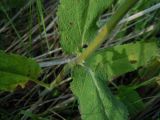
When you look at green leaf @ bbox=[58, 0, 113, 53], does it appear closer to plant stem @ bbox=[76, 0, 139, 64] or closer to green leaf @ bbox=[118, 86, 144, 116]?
plant stem @ bbox=[76, 0, 139, 64]

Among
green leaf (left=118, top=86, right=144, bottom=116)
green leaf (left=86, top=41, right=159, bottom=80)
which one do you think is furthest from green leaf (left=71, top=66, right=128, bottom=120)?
green leaf (left=118, top=86, right=144, bottom=116)

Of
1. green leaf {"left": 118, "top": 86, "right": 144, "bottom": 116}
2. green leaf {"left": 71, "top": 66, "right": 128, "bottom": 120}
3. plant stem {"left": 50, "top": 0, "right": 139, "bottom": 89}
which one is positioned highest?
plant stem {"left": 50, "top": 0, "right": 139, "bottom": 89}

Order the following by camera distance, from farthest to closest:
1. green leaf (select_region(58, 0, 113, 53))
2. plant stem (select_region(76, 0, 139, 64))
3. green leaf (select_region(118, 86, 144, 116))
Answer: green leaf (select_region(118, 86, 144, 116)) < green leaf (select_region(58, 0, 113, 53)) < plant stem (select_region(76, 0, 139, 64))

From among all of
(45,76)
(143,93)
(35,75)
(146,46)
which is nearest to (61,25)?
(35,75)

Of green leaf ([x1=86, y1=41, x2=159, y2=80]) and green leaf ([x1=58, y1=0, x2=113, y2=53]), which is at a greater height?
green leaf ([x1=58, y1=0, x2=113, y2=53])

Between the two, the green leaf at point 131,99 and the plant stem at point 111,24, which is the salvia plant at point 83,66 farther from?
the green leaf at point 131,99

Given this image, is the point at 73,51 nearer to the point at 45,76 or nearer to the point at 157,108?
the point at 45,76

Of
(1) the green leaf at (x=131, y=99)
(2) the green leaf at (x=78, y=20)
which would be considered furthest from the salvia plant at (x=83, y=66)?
(1) the green leaf at (x=131, y=99)

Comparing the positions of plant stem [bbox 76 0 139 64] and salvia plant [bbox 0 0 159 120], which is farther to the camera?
salvia plant [bbox 0 0 159 120]
